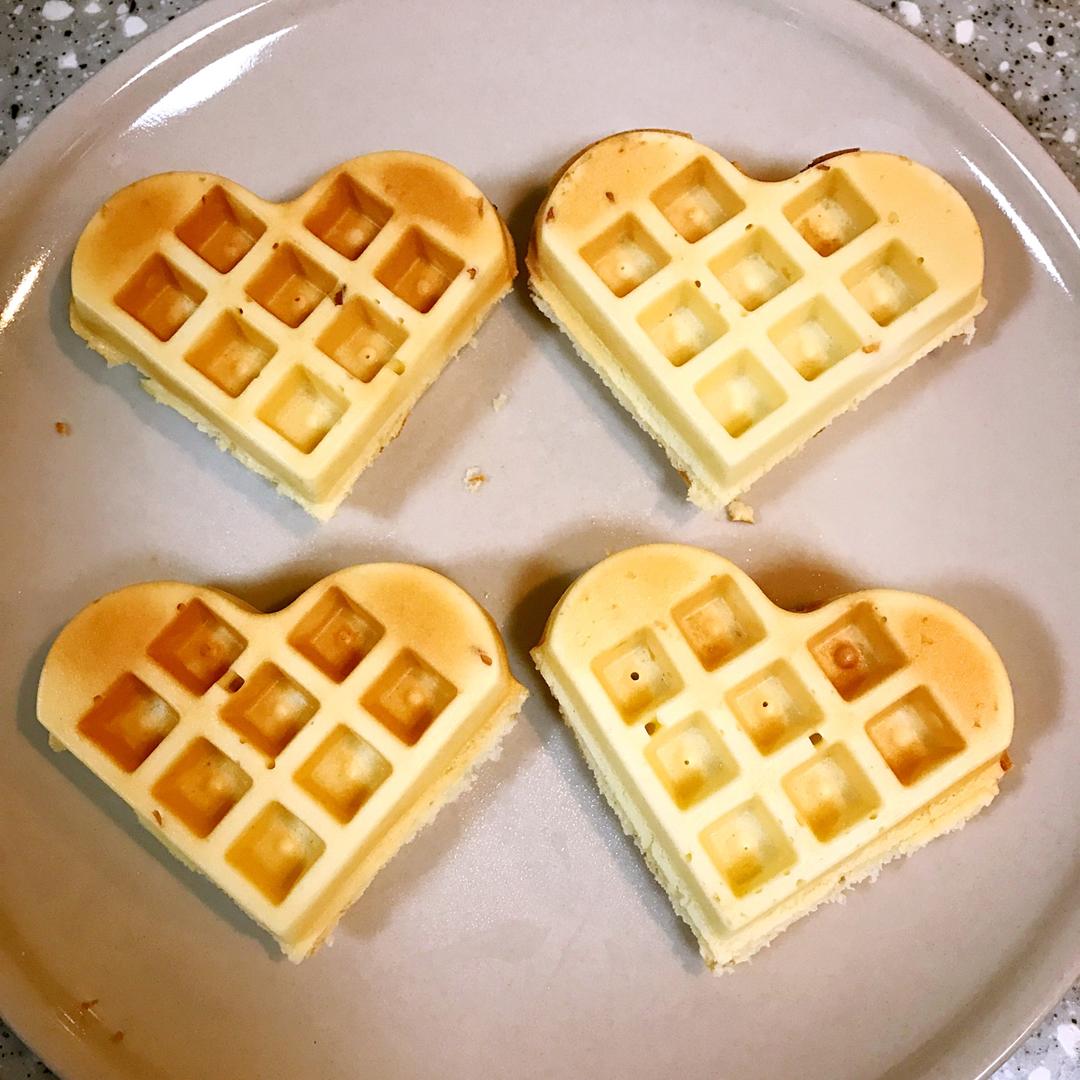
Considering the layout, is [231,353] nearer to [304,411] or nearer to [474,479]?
[304,411]

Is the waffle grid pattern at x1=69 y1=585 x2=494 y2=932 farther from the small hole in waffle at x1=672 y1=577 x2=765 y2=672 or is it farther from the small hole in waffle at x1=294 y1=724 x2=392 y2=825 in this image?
the small hole in waffle at x1=672 y1=577 x2=765 y2=672

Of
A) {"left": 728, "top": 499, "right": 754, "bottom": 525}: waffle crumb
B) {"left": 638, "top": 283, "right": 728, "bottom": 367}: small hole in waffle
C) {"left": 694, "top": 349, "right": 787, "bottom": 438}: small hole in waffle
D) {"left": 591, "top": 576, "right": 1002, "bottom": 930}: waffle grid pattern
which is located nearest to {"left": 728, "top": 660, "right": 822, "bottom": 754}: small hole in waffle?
{"left": 591, "top": 576, "right": 1002, "bottom": 930}: waffle grid pattern

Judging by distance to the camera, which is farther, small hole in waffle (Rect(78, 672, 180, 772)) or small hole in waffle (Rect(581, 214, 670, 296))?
small hole in waffle (Rect(581, 214, 670, 296))

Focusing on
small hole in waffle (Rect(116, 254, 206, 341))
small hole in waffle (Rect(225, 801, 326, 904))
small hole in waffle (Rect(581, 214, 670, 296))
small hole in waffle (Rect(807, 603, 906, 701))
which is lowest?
small hole in waffle (Rect(807, 603, 906, 701))

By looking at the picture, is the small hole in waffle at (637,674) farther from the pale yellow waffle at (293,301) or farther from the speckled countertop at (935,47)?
the speckled countertop at (935,47)

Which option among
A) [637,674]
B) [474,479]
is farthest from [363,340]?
[637,674]

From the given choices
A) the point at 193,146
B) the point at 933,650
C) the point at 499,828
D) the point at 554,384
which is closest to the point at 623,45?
the point at 554,384

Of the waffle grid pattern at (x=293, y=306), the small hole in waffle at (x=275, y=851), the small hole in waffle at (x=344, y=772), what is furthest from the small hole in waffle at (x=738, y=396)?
the small hole in waffle at (x=275, y=851)
